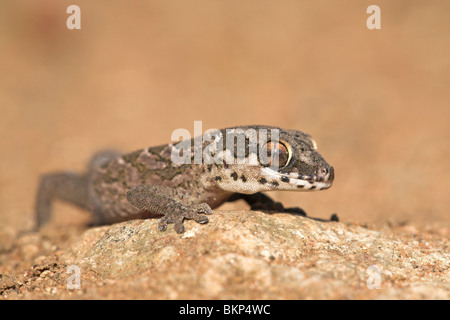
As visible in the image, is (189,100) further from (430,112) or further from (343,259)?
(343,259)

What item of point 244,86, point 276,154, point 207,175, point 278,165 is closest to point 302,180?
point 278,165

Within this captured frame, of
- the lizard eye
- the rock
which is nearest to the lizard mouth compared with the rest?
the lizard eye

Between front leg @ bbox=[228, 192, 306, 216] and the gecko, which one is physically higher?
the gecko

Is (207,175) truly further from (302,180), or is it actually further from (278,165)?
(302,180)

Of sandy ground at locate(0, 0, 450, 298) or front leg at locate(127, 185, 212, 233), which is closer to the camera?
front leg at locate(127, 185, 212, 233)

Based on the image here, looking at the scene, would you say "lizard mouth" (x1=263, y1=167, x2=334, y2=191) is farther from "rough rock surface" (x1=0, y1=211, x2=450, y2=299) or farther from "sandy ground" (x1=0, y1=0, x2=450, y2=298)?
"sandy ground" (x1=0, y1=0, x2=450, y2=298)

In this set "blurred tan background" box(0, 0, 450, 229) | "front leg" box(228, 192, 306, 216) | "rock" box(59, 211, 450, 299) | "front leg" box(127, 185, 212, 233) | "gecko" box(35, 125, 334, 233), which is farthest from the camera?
"blurred tan background" box(0, 0, 450, 229)

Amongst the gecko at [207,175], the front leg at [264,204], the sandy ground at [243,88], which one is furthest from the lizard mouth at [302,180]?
the sandy ground at [243,88]
